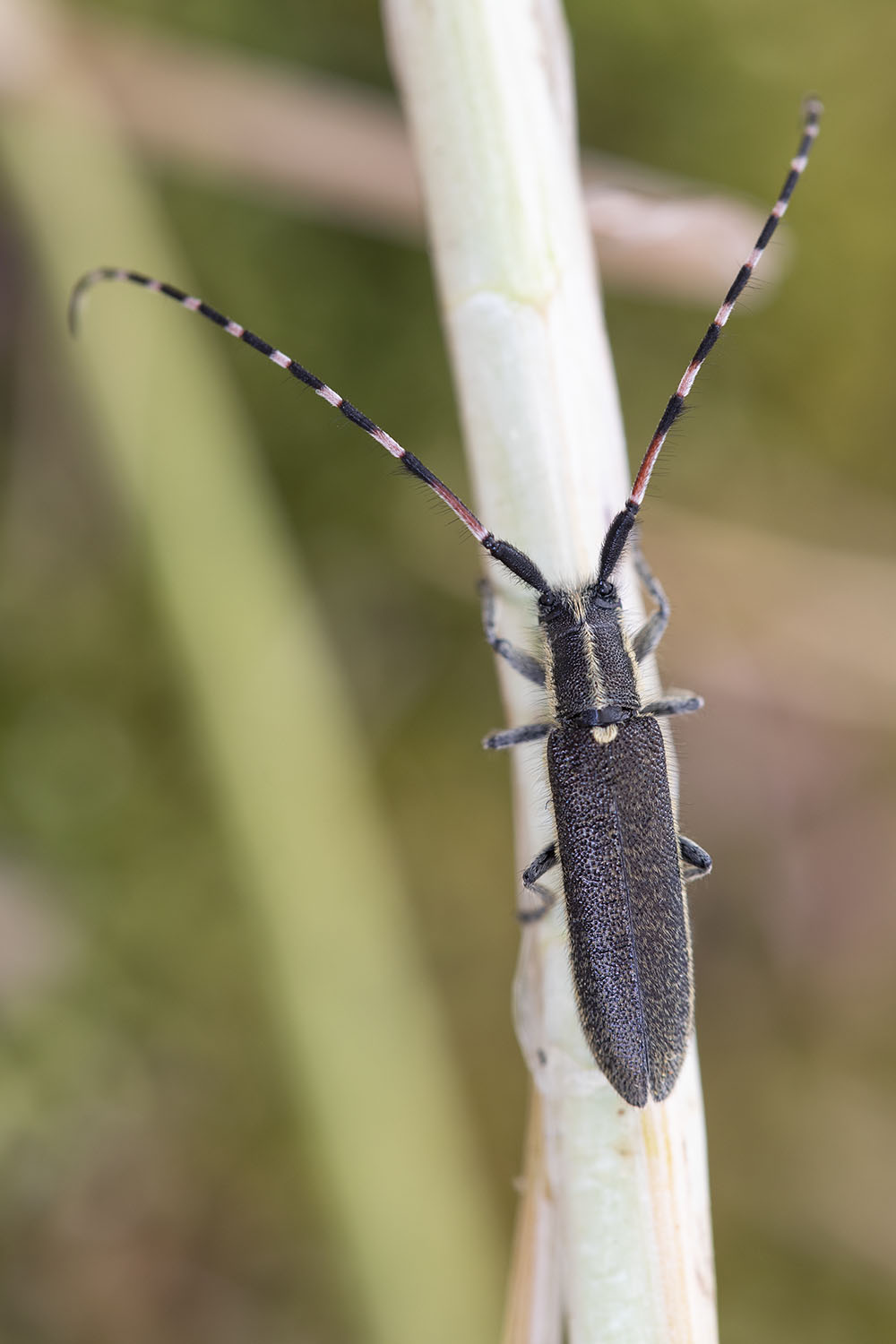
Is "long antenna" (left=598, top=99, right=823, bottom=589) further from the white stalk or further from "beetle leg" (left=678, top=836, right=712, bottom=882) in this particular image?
"beetle leg" (left=678, top=836, right=712, bottom=882)

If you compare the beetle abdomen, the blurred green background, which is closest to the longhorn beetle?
the beetle abdomen

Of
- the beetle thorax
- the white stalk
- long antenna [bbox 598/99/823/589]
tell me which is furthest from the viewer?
the beetle thorax

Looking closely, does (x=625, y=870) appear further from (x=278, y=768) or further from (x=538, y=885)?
(x=278, y=768)

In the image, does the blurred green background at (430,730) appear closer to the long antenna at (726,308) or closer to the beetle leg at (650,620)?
the beetle leg at (650,620)

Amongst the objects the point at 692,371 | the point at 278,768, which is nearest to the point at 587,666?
the point at 692,371

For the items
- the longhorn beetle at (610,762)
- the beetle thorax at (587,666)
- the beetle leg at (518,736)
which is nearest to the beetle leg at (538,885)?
the longhorn beetle at (610,762)

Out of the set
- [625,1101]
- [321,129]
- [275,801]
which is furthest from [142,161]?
[625,1101]
